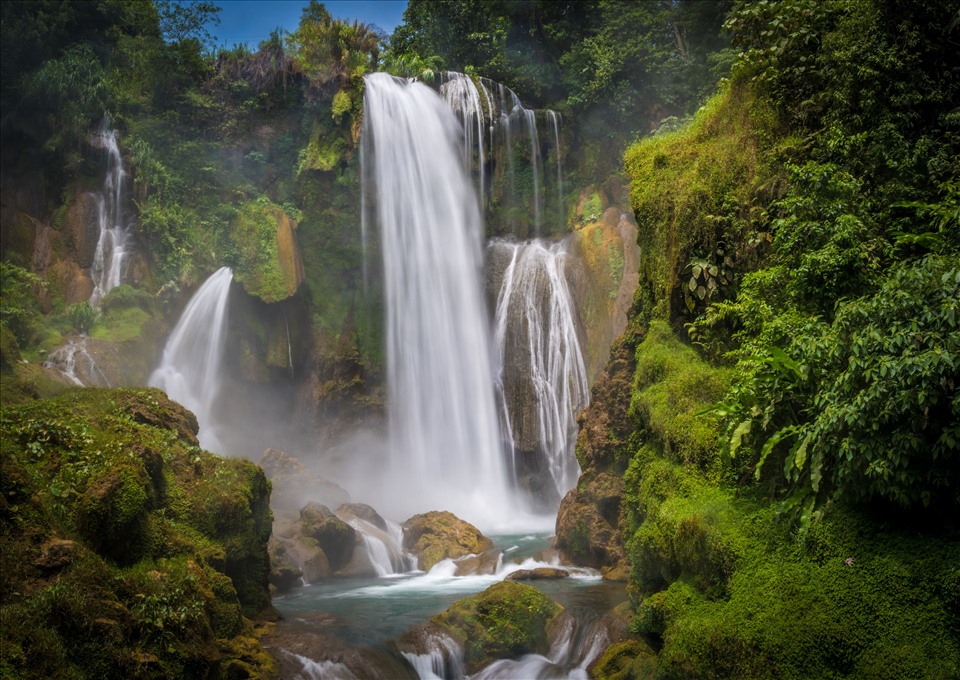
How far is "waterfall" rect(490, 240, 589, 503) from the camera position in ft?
67.8

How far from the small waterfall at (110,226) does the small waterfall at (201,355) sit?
2609 millimetres

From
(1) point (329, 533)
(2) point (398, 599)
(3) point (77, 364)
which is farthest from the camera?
(3) point (77, 364)

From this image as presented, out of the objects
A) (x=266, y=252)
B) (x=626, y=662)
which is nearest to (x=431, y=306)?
(x=266, y=252)

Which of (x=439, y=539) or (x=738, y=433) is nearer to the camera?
(x=738, y=433)

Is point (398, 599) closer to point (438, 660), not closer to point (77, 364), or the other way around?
point (438, 660)

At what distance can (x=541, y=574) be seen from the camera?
1202cm

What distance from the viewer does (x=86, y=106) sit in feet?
78.1

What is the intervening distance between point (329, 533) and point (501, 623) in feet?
21.7

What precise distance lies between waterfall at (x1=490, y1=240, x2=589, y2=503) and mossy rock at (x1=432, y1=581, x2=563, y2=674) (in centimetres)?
1063

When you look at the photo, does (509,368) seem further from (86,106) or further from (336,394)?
(86,106)

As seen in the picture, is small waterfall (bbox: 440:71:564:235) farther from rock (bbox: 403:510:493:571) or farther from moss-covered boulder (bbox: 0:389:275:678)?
moss-covered boulder (bbox: 0:389:275:678)

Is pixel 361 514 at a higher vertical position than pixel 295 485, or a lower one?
lower

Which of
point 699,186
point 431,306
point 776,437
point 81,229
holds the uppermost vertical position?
point 81,229

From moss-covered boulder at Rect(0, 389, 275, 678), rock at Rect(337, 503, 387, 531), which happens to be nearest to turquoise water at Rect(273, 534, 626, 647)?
moss-covered boulder at Rect(0, 389, 275, 678)
